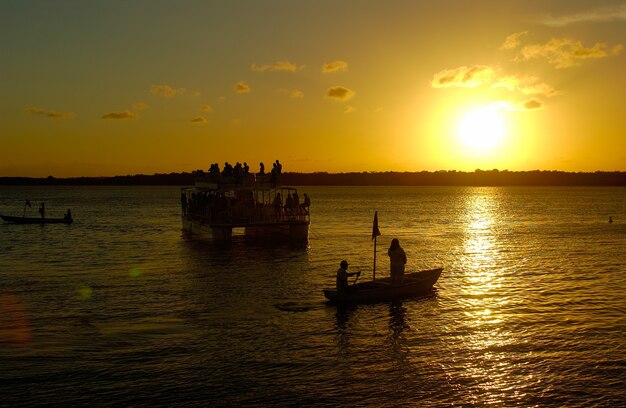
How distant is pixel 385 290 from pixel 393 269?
1.20 metres

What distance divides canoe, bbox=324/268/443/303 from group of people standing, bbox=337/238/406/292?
0.80 ft

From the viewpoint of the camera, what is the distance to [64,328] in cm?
2106

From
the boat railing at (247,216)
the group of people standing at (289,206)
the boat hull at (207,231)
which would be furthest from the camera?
the group of people standing at (289,206)

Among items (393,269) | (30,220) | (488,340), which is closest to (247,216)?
(393,269)

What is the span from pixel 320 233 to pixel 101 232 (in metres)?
23.1

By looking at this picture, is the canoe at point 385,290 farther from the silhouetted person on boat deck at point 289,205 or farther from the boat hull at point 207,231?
the boat hull at point 207,231

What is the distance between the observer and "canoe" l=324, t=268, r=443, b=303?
24.3 meters

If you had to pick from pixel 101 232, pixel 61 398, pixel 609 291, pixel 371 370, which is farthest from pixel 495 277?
pixel 101 232

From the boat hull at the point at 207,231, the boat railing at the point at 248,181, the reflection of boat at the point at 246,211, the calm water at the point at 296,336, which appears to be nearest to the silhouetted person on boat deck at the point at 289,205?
the reflection of boat at the point at 246,211

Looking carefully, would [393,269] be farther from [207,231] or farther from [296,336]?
[207,231]

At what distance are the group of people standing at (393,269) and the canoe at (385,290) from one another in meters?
0.24

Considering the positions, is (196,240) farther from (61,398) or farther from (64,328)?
(61,398)

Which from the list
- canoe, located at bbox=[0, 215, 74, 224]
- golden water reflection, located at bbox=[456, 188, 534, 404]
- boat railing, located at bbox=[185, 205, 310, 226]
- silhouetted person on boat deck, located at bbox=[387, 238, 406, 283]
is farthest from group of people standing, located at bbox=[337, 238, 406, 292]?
canoe, located at bbox=[0, 215, 74, 224]

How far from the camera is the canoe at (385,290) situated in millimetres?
24328
